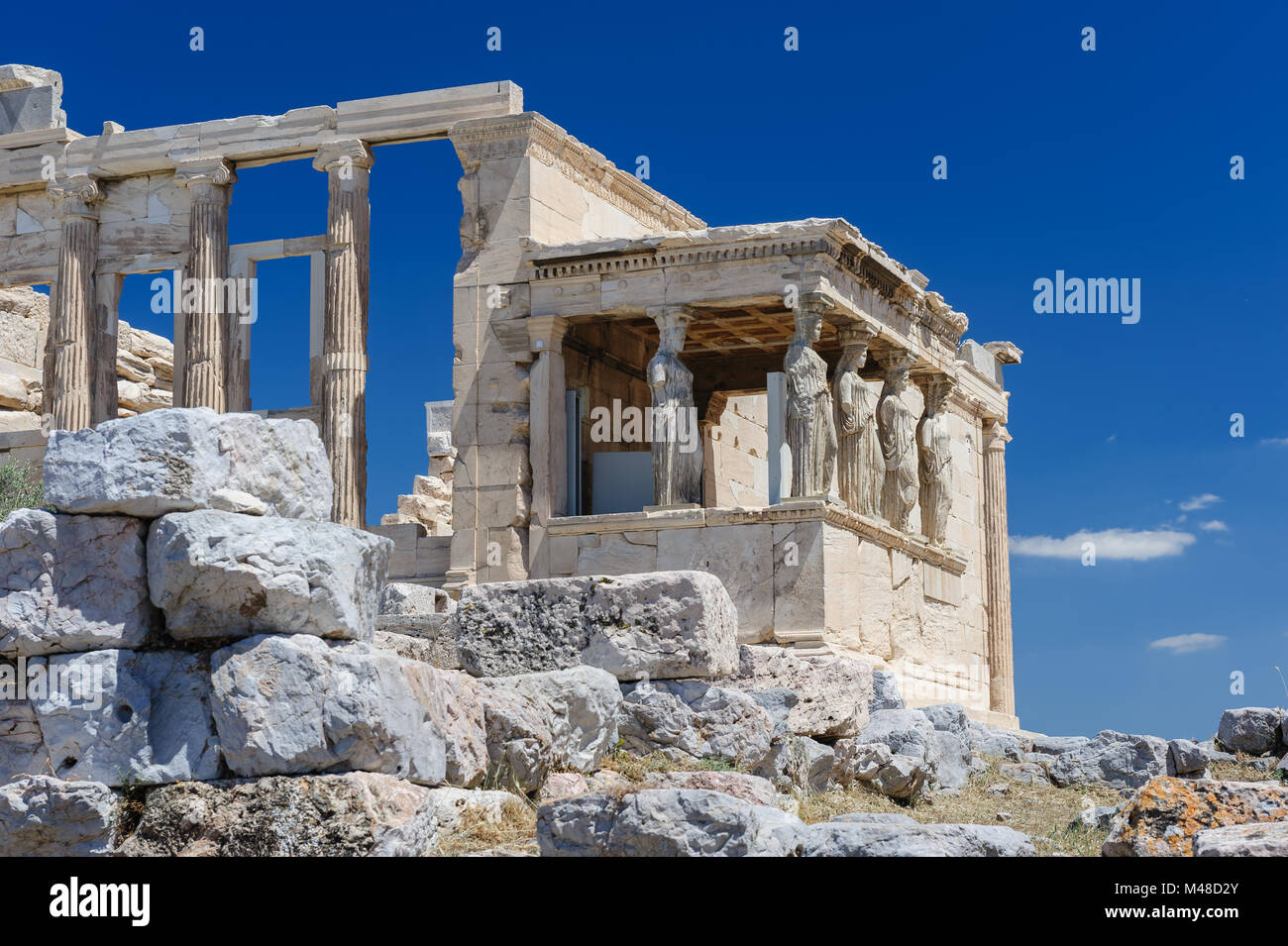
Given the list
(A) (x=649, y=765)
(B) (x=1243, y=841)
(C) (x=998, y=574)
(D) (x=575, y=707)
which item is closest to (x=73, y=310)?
(C) (x=998, y=574)

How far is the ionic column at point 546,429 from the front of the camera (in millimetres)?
19094

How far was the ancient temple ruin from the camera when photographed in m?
18.3

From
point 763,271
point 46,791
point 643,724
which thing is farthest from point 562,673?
point 763,271

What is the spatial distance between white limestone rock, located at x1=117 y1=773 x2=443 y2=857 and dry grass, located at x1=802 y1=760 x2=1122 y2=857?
2.75 metres

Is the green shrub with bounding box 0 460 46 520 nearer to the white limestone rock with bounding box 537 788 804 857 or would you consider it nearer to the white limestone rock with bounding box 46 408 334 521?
the white limestone rock with bounding box 46 408 334 521

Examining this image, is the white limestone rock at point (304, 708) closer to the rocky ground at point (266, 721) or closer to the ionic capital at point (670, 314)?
the rocky ground at point (266, 721)

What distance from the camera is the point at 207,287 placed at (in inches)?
878

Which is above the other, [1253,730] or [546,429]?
[546,429]

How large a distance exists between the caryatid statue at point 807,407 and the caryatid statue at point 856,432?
40.6 inches

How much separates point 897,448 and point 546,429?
419 centimetres

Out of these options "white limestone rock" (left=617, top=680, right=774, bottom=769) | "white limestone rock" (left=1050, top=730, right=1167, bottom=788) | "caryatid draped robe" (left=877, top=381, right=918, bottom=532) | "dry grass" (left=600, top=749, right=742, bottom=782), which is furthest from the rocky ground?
"caryatid draped robe" (left=877, top=381, right=918, bottom=532)

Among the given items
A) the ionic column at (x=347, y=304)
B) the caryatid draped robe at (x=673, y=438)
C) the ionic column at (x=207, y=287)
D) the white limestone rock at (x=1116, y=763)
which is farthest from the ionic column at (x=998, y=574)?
the white limestone rock at (x=1116, y=763)

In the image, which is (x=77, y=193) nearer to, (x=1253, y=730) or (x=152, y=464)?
(x=1253, y=730)
